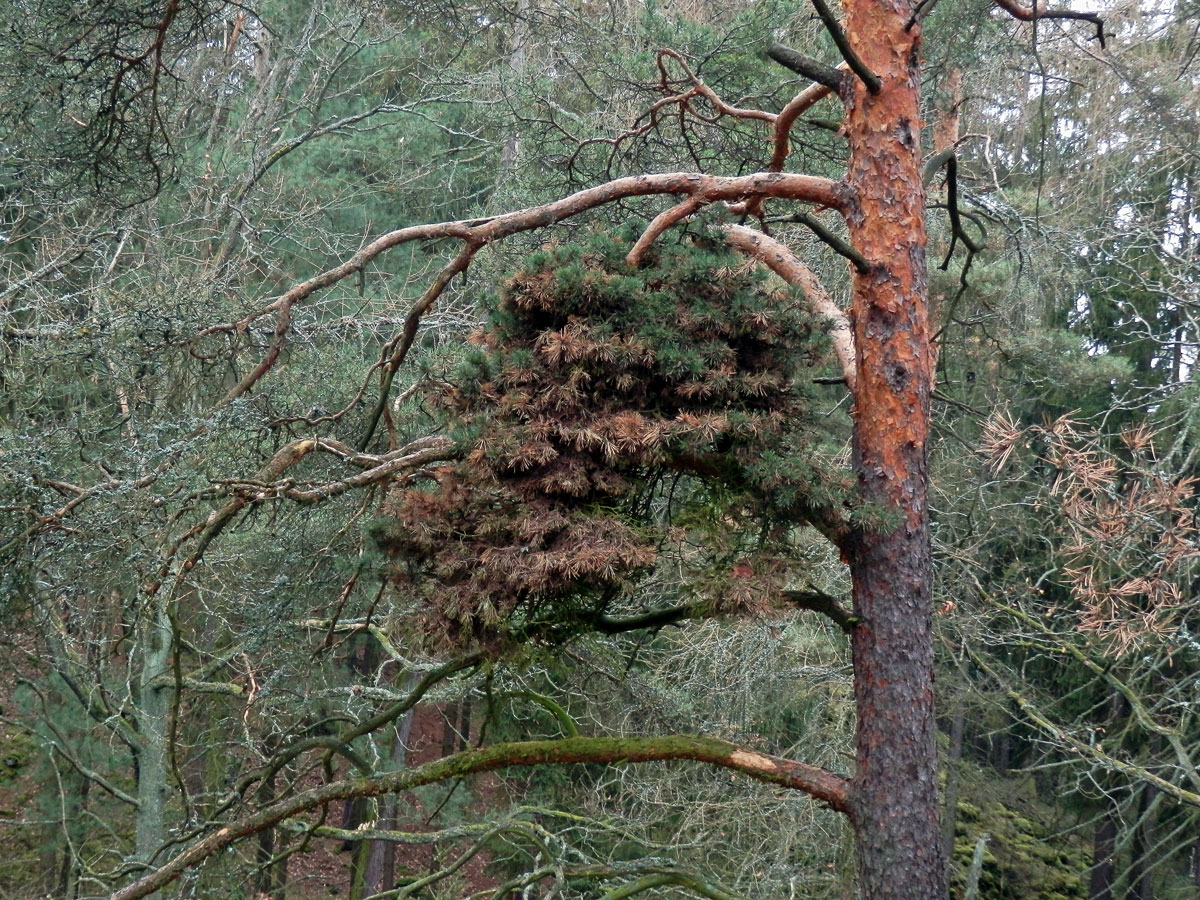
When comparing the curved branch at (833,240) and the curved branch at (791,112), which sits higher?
the curved branch at (791,112)

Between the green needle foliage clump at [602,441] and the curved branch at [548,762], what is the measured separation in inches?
21.9

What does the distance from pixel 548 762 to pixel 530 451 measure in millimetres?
1327

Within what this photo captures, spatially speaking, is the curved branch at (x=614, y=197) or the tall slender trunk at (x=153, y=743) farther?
the tall slender trunk at (x=153, y=743)

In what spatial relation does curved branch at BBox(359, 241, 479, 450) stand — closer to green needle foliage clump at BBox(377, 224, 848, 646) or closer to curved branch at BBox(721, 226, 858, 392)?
green needle foliage clump at BBox(377, 224, 848, 646)

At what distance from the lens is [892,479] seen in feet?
12.0

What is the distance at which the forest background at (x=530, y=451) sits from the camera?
3469 millimetres

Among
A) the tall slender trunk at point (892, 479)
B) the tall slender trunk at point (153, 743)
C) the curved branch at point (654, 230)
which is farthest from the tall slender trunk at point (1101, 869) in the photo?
the curved branch at point (654, 230)

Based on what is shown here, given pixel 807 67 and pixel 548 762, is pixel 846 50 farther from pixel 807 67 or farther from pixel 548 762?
pixel 548 762

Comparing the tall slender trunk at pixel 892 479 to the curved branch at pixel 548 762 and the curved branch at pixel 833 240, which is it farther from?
the curved branch at pixel 548 762

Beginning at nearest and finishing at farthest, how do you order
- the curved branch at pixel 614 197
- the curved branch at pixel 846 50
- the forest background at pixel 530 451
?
1. the curved branch at pixel 846 50
2. the forest background at pixel 530 451
3. the curved branch at pixel 614 197

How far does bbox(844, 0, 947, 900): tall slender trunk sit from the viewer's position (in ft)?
11.5

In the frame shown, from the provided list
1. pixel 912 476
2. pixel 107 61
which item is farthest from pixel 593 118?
pixel 912 476

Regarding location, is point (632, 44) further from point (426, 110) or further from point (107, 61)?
point (426, 110)

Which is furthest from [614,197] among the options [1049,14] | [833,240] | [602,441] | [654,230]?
[1049,14]
